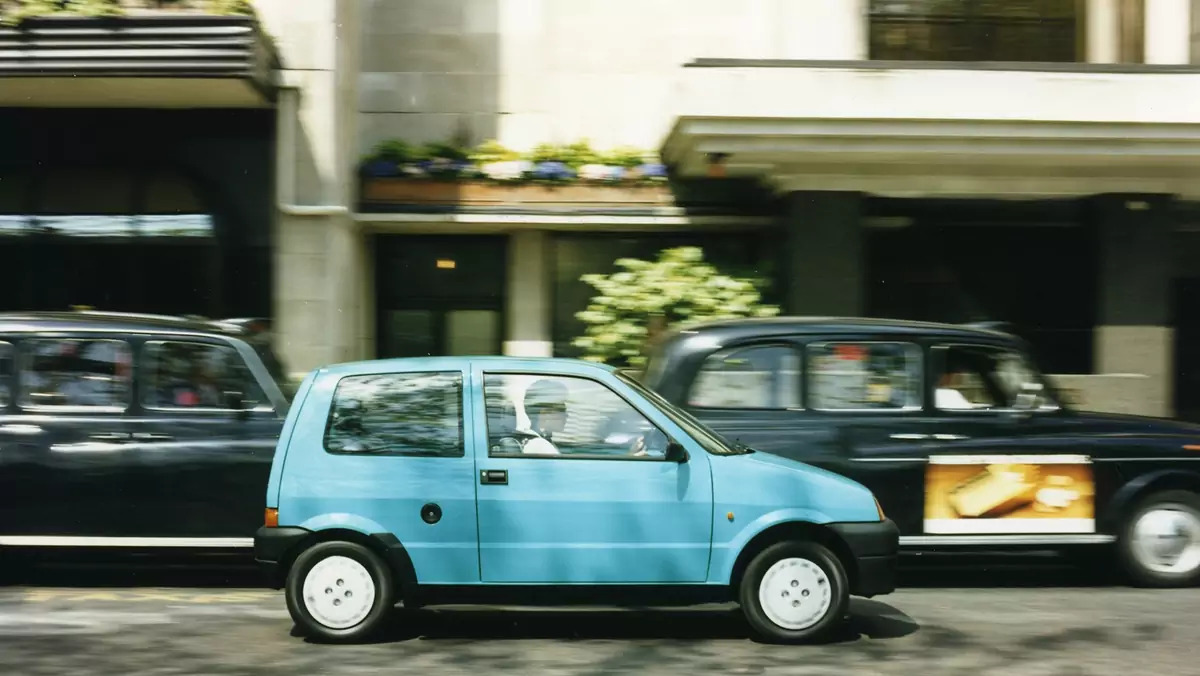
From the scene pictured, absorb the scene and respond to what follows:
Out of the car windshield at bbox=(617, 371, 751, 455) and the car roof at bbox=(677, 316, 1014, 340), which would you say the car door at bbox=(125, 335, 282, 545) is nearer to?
the car windshield at bbox=(617, 371, 751, 455)

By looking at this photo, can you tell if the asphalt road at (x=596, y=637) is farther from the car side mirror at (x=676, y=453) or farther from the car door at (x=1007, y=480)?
the car side mirror at (x=676, y=453)

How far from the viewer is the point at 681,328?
29.0 ft

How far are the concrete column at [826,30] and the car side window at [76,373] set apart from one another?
860 cm

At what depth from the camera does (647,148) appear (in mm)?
15414

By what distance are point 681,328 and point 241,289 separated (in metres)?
7.01

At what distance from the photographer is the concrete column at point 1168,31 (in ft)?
46.6

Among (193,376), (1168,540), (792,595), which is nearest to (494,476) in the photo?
(792,595)

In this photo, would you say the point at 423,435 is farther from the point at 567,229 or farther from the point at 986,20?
the point at 986,20

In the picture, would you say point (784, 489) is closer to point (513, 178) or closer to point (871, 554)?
point (871, 554)

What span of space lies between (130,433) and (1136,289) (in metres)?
11.1

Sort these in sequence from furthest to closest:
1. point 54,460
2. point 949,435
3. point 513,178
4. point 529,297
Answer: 1. point 529,297
2. point 513,178
3. point 949,435
4. point 54,460

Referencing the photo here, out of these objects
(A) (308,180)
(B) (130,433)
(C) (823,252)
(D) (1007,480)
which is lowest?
(D) (1007,480)

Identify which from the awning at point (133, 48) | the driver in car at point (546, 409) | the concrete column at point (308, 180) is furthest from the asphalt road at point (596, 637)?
the awning at point (133, 48)

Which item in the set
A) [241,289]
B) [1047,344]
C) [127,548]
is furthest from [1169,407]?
[127,548]
